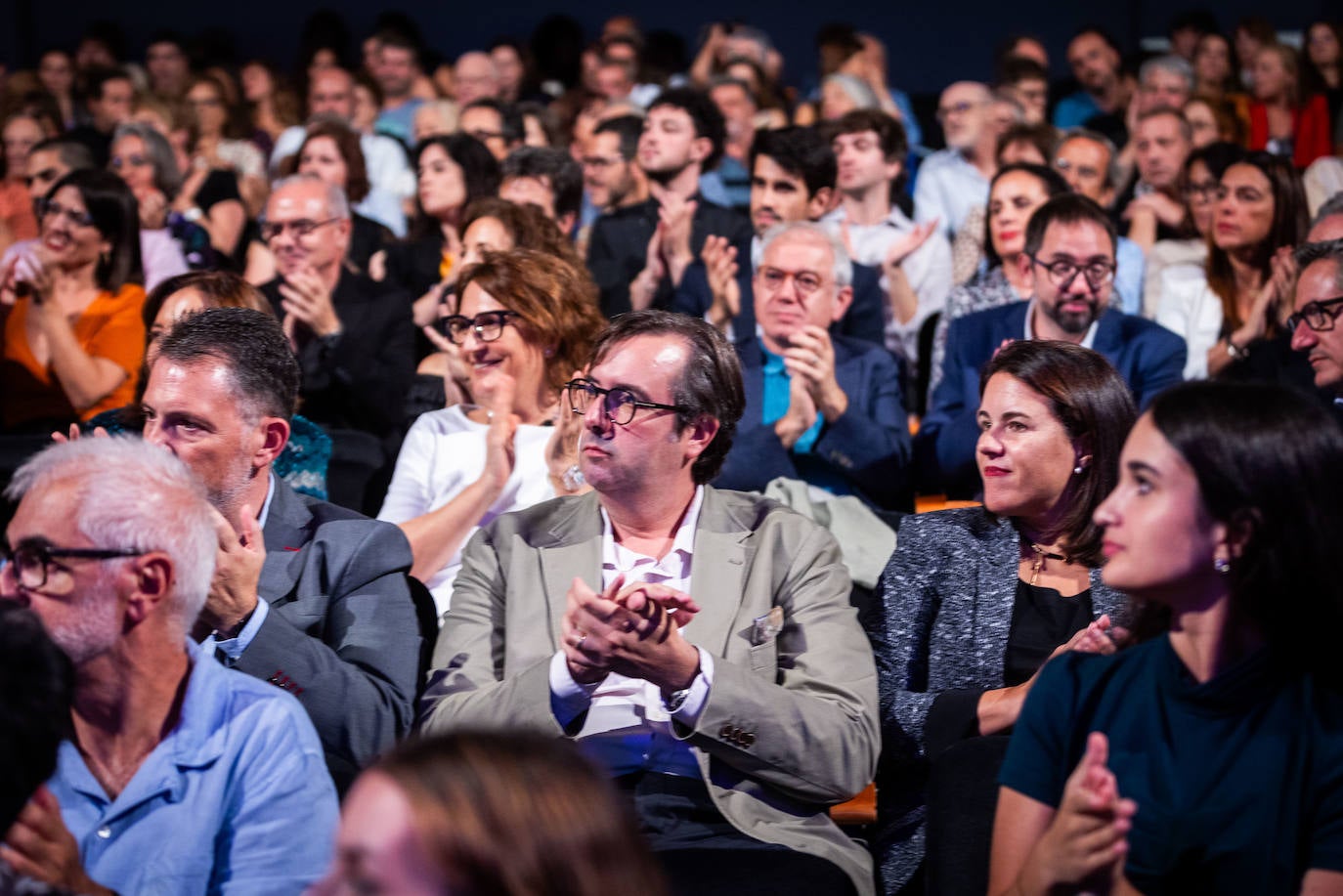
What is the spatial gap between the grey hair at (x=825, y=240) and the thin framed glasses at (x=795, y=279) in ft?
0.32

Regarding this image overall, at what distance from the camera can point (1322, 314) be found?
313cm

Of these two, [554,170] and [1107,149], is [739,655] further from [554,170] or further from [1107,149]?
[1107,149]

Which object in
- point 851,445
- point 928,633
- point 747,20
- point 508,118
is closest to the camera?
point 928,633

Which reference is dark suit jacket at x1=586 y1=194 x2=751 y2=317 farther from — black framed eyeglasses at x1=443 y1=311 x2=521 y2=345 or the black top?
the black top

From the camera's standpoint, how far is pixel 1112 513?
164 centimetres

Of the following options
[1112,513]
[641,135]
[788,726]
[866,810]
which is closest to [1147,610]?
[1112,513]

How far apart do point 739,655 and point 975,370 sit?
→ 1867 millimetres

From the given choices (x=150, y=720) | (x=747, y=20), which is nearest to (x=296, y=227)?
(x=150, y=720)

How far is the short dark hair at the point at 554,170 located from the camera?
5.01 meters

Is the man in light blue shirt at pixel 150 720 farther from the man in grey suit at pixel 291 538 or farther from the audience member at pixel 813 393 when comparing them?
the audience member at pixel 813 393

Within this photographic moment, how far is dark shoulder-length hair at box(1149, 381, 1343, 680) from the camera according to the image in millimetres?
1559

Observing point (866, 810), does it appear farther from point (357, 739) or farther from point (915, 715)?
point (357, 739)

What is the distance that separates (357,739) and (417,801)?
109 centimetres

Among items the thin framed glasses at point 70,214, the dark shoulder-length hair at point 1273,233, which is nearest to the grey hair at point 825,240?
the dark shoulder-length hair at point 1273,233
